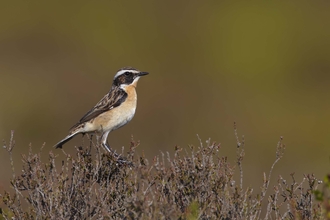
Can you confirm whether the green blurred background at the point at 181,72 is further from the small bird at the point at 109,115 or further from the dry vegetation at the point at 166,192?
the dry vegetation at the point at 166,192

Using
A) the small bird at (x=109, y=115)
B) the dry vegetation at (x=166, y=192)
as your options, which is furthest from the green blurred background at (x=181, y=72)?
the dry vegetation at (x=166, y=192)

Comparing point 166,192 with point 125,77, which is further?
point 125,77

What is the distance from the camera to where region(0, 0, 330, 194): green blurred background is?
18.4 meters

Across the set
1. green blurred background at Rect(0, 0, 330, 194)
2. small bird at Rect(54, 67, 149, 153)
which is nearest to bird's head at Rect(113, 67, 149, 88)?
small bird at Rect(54, 67, 149, 153)

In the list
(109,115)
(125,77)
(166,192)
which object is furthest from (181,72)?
(166,192)

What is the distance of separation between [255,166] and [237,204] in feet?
31.5

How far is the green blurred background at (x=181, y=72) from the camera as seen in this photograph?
18.4 m

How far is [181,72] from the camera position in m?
23.5

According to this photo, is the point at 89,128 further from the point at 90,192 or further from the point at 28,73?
the point at 28,73

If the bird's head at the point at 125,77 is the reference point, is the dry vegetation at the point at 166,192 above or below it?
below

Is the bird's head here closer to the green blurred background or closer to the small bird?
the small bird

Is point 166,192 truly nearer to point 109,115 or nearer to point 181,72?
point 109,115

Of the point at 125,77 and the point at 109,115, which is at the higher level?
the point at 125,77

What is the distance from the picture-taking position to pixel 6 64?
22797 mm
